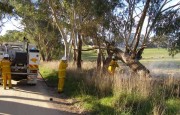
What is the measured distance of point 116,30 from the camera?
22.2m

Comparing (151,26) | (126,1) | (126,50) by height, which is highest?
(126,1)

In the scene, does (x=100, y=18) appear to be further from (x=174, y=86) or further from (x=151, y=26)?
(x=174, y=86)

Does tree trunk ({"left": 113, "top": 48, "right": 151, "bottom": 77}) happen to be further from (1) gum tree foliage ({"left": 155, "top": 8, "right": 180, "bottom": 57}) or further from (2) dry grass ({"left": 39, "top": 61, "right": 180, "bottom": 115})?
(2) dry grass ({"left": 39, "top": 61, "right": 180, "bottom": 115})

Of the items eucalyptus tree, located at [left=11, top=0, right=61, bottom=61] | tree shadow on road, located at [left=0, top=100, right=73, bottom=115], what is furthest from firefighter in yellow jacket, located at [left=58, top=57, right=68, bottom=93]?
eucalyptus tree, located at [left=11, top=0, right=61, bottom=61]

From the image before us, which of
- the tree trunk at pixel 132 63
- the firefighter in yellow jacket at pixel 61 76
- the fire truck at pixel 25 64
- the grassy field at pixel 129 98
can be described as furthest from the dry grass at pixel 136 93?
the fire truck at pixel 25 64

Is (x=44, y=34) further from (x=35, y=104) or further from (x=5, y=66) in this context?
(x=35, y=104)

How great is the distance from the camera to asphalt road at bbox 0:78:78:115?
11.2 metres

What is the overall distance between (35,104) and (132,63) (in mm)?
8548

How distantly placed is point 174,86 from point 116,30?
418 inches

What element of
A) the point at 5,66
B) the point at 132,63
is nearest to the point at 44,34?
the point at 132,63

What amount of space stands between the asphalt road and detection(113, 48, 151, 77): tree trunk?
198 inches

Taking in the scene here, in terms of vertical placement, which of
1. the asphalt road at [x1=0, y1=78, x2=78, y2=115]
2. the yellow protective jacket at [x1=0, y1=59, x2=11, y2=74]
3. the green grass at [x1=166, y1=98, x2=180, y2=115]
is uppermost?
the yellow protective jacket at [x1=0, y1=59, x2=11, y2=74]

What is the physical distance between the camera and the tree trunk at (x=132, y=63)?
1875 centimetres

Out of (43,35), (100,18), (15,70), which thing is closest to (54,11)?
(100,18)
